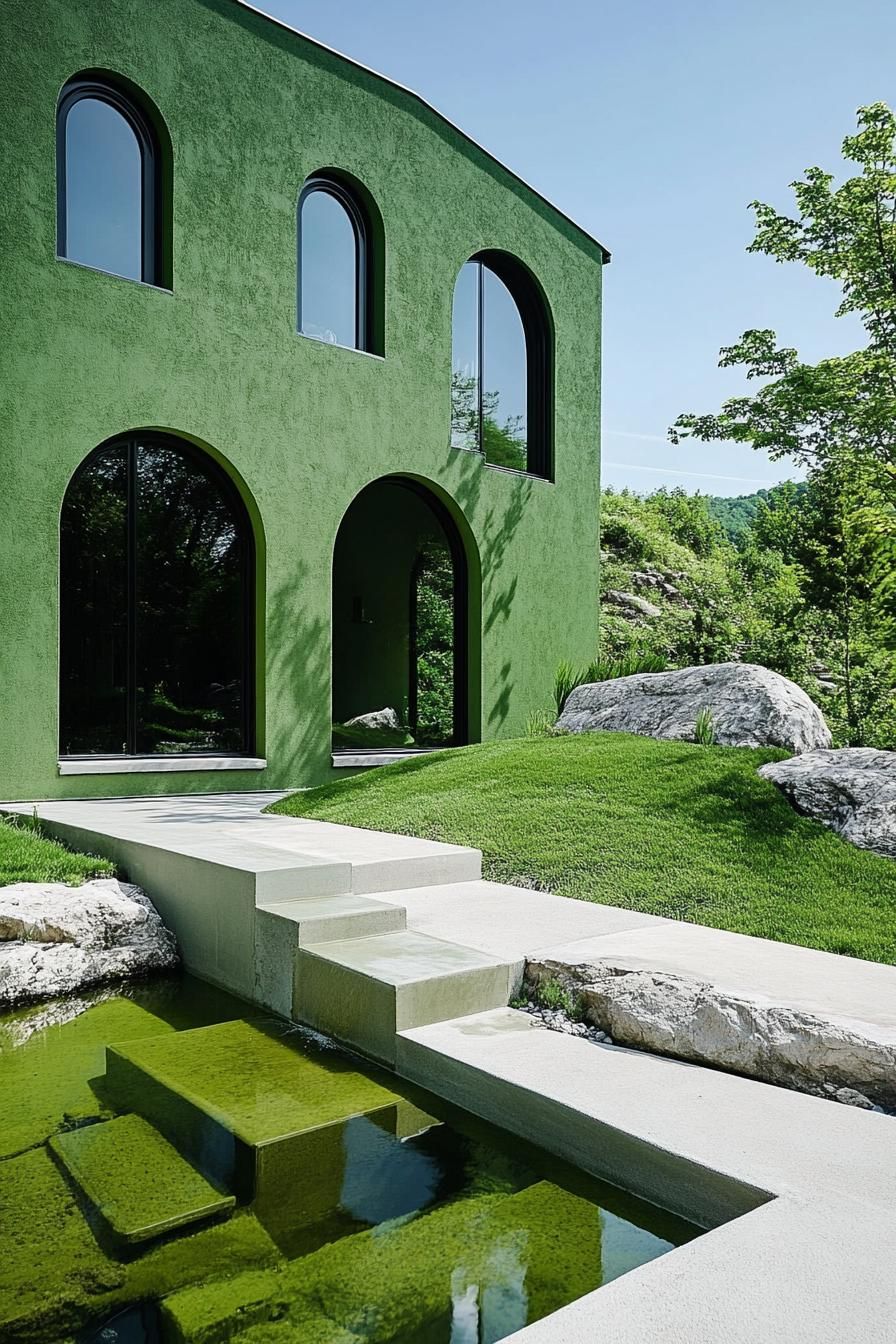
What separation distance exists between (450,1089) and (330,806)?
4.59 m

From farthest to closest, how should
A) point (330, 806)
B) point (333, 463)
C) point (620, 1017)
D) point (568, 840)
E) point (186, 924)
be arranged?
point (333, 463), point (330, 806), point (568, 840), point (186, 924), point (620, 1017)

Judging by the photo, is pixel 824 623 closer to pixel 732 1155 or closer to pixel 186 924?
pixel 186 924

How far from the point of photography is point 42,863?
5676mm

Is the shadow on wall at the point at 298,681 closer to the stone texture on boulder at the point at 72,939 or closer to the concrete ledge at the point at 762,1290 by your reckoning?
the stone texture on boulder at the point at 72,939

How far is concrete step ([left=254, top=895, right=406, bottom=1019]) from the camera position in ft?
14.3

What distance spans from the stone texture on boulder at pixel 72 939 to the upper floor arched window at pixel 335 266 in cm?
695

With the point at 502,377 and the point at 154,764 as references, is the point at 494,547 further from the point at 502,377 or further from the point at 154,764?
the point at 154,764

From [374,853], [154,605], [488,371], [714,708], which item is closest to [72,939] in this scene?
[374,853]

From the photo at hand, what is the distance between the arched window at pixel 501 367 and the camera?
12062 mm

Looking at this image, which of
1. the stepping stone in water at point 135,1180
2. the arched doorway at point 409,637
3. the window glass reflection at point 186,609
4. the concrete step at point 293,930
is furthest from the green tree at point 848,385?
the stepping stone in water at point 135,1180

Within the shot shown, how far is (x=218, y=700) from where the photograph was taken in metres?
9.48

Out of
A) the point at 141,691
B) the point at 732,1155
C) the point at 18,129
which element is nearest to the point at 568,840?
the point at 732,1155

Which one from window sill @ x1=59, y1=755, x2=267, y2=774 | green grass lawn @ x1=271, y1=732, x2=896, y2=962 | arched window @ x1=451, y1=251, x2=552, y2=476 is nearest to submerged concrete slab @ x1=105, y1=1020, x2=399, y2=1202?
green grass lawn @ x1=271, y1=732, x2=896, y2=962

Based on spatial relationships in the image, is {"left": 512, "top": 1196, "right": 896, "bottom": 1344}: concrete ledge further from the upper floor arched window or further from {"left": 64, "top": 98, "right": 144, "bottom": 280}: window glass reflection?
the upper floor arched window
